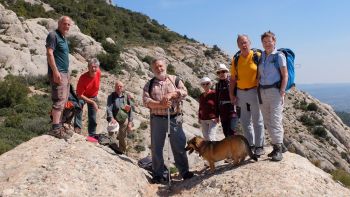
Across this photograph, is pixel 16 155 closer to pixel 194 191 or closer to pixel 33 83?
pixel 194 191

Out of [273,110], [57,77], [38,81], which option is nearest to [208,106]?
[273,110]

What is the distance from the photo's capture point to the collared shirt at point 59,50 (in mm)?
7430

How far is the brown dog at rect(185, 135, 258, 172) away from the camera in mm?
7605

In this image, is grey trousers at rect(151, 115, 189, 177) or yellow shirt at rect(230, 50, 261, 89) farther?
grey trousers at rect(151, 115, 189, 177)

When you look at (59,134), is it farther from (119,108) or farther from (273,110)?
(273,110)

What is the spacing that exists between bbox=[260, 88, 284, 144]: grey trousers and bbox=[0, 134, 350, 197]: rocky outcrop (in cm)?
58

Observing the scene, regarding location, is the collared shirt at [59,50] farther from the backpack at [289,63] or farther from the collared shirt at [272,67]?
the backpack at [289,63]

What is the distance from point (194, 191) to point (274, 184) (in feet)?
4.86

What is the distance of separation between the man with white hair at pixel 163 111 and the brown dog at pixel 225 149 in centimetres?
35

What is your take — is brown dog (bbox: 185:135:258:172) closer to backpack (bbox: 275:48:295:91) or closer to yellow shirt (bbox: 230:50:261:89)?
yellow shirt (bbox: 230:50:261:89)

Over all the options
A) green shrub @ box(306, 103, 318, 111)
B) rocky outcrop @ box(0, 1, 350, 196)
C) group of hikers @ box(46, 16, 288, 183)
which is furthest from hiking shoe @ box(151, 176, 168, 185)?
green shrub @ box(306, 103, 318, 111)

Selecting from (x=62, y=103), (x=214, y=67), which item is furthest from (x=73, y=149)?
(x=214, y=67)

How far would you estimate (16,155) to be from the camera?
741 cm

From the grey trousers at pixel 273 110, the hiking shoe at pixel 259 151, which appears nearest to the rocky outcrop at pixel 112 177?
the hiking shoe at pixel 259 151
